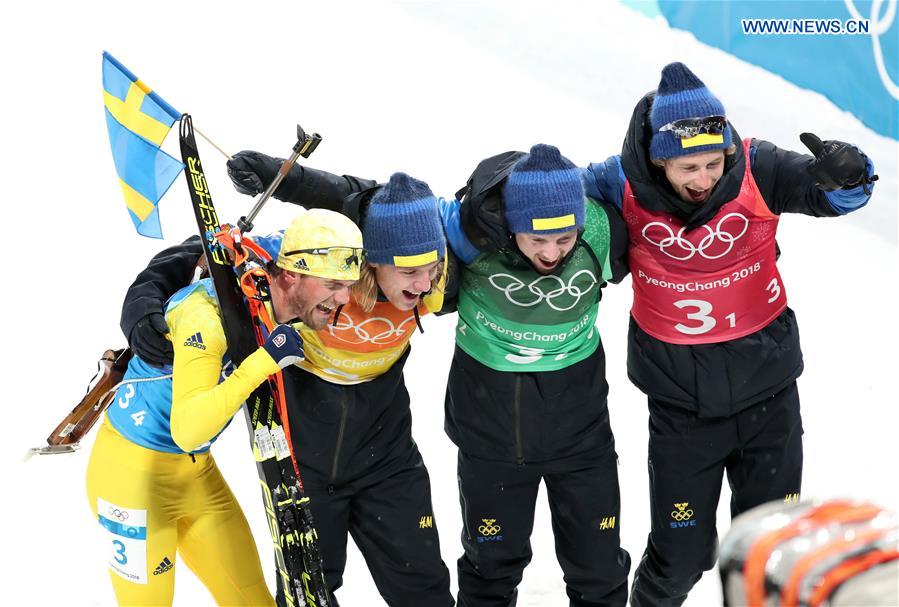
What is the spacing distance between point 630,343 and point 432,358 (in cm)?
234

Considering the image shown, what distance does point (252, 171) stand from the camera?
3977mm

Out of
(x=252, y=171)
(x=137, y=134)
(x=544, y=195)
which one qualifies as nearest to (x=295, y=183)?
(x=252, y=171)

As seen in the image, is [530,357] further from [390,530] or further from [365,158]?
[365,158]

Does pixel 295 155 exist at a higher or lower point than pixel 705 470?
higher

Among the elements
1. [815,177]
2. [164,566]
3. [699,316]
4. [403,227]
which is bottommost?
[164,566]

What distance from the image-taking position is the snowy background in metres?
5.43

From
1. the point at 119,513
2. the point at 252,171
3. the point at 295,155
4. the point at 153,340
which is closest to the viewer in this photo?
the point at 153,340

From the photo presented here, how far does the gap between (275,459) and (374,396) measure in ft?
1.58

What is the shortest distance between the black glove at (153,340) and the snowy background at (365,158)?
5.26 ft

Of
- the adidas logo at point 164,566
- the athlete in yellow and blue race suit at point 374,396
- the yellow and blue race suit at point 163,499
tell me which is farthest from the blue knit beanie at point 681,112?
the adidas logo at point 164,566

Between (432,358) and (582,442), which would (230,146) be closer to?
→ (432,358)

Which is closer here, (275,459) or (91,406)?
(275,459)

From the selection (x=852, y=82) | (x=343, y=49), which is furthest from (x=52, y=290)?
(x=852, y=82)

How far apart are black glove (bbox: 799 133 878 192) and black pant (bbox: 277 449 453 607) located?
5.52ft
